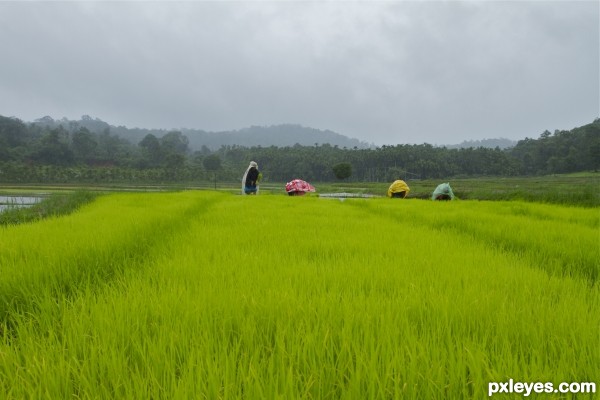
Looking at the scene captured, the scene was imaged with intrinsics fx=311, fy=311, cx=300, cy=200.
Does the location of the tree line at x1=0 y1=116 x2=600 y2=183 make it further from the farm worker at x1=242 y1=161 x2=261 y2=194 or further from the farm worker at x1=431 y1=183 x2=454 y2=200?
the farm worker at x1=431 y1=183 x2=454 y2=200

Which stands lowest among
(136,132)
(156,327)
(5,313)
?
(5,313)

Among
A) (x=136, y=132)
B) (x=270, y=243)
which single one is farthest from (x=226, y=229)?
(x=136, y=132)

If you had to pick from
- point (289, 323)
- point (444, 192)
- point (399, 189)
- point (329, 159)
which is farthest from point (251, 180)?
point (329, 159)

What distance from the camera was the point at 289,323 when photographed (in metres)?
1.11

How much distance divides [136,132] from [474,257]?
228m

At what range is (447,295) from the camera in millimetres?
1390

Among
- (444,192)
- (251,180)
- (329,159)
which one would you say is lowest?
(444,192)

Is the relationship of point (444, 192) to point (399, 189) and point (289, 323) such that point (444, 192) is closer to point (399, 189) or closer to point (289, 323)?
point (399, 189)

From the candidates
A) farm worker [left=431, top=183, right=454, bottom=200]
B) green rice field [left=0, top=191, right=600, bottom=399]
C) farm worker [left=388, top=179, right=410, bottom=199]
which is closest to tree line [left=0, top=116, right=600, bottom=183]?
farm worker [left=388, top=179, right=410, bottom=199]

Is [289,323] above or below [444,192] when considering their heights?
below

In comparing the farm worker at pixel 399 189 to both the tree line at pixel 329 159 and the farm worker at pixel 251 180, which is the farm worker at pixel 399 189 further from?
the tree line at pixel 329 159

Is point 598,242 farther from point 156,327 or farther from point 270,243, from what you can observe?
point 156,327

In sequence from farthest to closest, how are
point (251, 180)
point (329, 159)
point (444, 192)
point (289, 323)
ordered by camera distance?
point (329, 159) < point (251, 180) < point (444, 192) < point (289, 323)

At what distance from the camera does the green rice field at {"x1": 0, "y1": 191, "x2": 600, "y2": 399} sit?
32.6 inches
